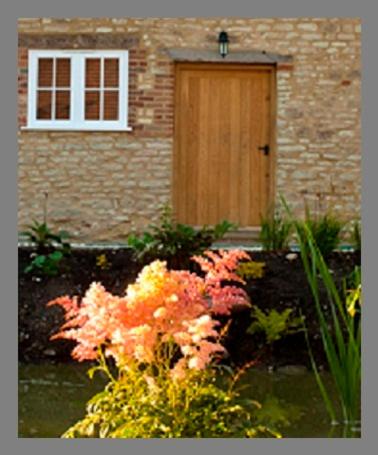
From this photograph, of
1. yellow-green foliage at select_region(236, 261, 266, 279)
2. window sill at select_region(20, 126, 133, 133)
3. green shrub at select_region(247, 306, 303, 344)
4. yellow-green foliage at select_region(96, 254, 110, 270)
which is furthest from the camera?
window sill at select_region(20, 126, 133, 133)

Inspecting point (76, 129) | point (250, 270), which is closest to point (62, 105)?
point (76, 129)

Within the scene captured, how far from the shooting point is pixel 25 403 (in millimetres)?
6551

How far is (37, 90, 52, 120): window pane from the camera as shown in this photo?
37.7 feet

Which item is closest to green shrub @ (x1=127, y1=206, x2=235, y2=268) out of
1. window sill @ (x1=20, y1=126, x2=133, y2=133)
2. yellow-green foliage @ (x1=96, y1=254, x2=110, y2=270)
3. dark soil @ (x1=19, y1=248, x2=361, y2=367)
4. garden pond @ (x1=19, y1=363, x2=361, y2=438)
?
dark soil @ (x1=19, y1=248, x2=361, y2=367)

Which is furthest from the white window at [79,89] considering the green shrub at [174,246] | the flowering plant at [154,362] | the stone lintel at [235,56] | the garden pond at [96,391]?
the flowering plant at [154,362]

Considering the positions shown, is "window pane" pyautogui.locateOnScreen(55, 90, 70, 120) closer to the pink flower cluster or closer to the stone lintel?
the stone lintel

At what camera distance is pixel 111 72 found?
11.4m

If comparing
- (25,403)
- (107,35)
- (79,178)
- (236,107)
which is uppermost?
(107,35)

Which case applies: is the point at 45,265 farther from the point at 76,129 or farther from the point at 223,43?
the point at 223,43

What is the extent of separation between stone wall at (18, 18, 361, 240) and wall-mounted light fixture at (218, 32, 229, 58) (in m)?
0.09

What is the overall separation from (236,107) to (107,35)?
1597 mm

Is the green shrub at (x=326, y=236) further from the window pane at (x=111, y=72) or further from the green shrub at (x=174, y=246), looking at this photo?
the window pane at (x=111, y=72)

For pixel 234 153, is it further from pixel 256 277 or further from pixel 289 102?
pixel 256 277

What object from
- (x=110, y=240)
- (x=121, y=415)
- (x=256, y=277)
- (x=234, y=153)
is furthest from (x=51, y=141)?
(x=121, y=415)
